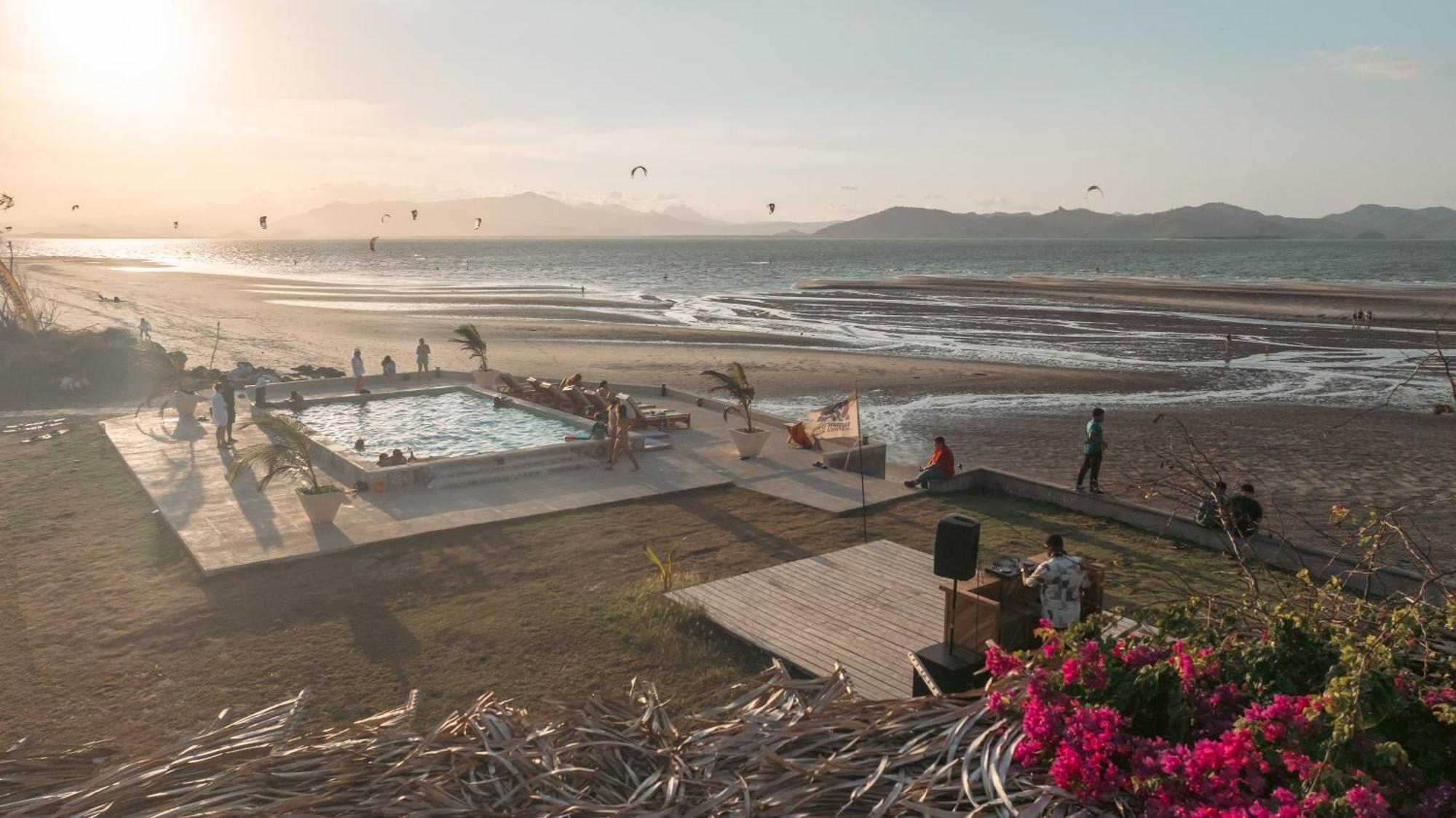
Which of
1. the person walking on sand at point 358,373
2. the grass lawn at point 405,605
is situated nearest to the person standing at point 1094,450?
the grass lawn at point 405,605

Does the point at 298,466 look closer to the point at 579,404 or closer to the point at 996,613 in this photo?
the point at 579,404

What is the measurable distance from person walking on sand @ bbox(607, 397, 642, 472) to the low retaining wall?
215 inches

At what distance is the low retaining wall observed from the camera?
10.9m

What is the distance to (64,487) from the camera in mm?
16078

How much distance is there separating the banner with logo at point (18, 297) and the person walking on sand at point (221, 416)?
17127mm

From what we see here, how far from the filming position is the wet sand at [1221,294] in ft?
192

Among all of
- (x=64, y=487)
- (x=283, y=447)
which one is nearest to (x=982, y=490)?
(x=283, y=447)

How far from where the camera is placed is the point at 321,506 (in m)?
13.4

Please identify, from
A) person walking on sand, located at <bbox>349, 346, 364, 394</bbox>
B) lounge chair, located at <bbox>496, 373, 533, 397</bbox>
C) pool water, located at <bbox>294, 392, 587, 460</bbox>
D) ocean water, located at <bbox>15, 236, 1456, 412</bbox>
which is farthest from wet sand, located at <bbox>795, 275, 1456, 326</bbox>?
person walking on sand, located at <bbox>349, 346, 364, 394</bbox>

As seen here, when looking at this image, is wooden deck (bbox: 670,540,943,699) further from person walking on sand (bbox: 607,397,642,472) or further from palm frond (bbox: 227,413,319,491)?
palm frond (bbox: 227,413,319,491)

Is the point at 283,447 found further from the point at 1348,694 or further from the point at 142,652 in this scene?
the point at 1348,694

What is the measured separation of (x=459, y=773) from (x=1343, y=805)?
391 cm

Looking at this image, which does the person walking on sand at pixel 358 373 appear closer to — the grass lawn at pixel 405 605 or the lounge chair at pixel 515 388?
the lounge chair at pixel 515 388

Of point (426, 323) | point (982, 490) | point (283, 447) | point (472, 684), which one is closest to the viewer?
point (472, 684)
